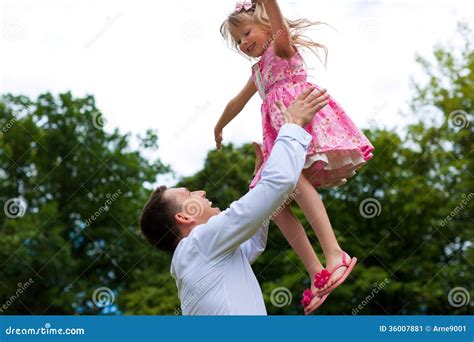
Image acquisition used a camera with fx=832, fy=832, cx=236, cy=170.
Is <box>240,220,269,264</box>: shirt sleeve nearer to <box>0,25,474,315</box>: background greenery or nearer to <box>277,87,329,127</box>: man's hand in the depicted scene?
<box>277,87,329,127</box>: man's hand

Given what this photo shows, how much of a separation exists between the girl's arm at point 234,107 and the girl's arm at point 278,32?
419mm

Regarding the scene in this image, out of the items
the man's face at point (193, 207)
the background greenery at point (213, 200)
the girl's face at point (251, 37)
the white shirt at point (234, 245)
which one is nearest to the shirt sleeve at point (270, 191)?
the white shirt at point (234, 245)

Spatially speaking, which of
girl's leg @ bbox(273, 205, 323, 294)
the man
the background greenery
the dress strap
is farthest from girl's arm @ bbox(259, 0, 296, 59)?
the background greenery

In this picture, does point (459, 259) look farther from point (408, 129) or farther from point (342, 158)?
point (342, 158)

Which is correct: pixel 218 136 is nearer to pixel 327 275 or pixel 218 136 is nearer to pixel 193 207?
pixel 193 207

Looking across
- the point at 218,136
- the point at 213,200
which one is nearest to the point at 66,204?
the point at 213,200

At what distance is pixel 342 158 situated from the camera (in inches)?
150

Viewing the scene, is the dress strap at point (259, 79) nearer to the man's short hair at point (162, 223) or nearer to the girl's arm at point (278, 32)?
the girl's arm at point (278, 32)

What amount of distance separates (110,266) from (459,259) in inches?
368

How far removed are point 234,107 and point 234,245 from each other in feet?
3.61

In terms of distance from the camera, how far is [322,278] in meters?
3.61

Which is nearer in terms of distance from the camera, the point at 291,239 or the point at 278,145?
the point at 278,145
